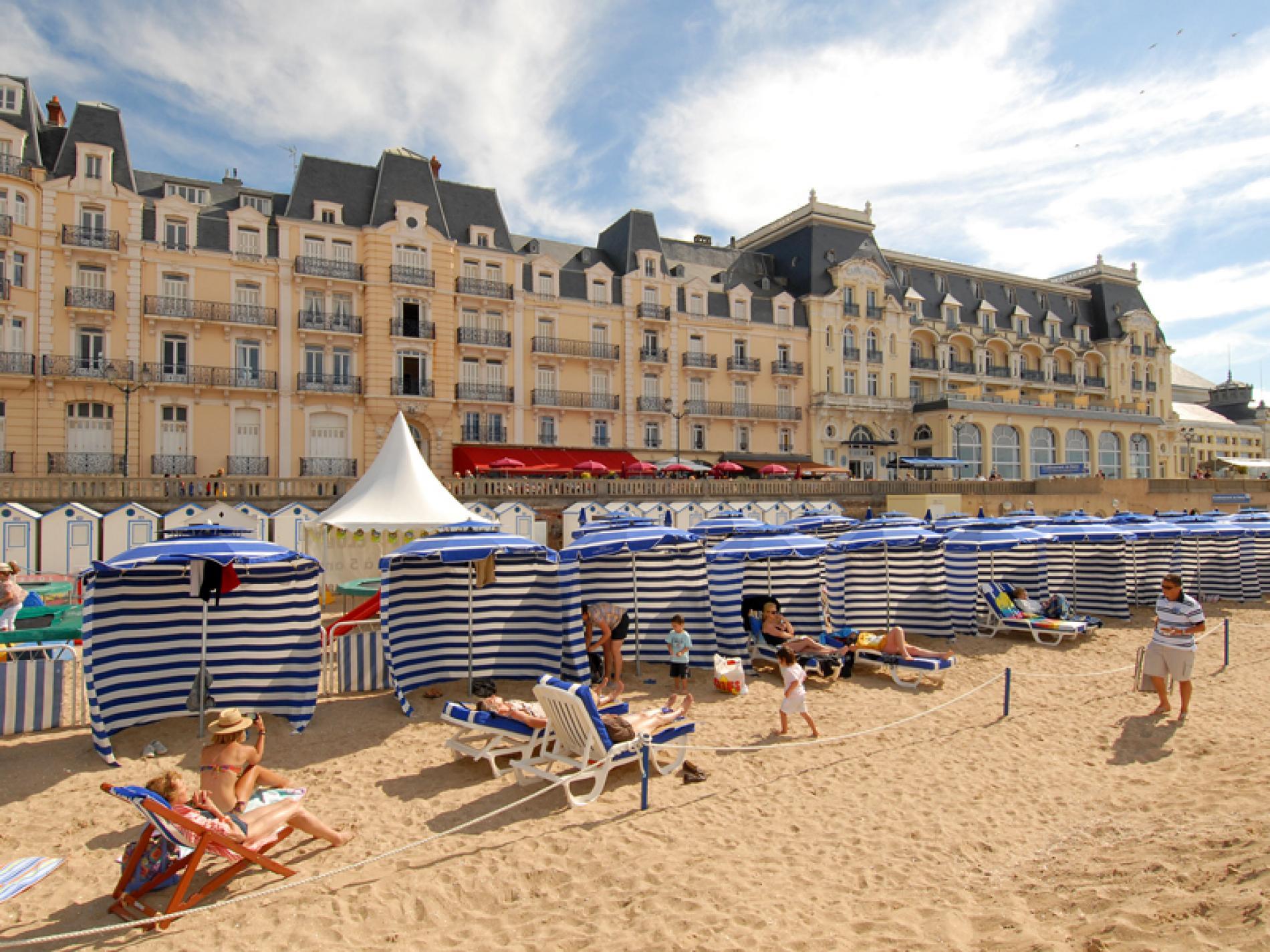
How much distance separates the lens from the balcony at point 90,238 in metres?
26.1

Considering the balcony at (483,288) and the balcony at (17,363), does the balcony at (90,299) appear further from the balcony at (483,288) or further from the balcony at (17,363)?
the balcony at (483,288)

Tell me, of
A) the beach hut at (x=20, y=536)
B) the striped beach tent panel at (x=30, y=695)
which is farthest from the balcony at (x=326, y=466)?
the striped beach tent panel at (x=30, y=695)

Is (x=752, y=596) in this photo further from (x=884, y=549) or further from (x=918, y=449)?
(x=918, y=449)

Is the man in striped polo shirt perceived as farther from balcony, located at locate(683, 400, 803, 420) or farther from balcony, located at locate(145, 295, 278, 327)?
balcony, located at locate(145, 295, 278, 327)

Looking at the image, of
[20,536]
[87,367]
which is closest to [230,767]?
[20,536]

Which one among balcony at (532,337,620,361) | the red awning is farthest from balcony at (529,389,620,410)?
the red awning

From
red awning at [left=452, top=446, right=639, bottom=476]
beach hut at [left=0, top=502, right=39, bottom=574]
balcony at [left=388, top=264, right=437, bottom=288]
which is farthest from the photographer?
balcony at [left=388, top=264, right=437, bottom=288]

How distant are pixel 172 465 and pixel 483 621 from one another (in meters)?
22.3

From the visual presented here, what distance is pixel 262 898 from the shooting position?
5316 mm

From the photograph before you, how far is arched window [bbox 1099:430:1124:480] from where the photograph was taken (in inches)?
1837

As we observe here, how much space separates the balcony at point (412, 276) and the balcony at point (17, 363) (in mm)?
11789

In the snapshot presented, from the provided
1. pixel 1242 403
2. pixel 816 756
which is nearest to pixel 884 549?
pixel 816 756

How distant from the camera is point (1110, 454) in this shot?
4712 cm

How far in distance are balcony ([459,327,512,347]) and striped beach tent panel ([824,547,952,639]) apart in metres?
21.8
